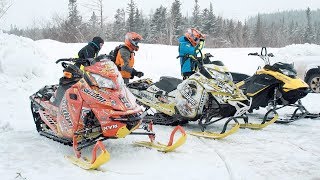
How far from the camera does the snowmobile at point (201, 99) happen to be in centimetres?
688

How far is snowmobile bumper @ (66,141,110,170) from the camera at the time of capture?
4.73 m

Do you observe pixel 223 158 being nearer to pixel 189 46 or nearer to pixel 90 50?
pixel 189 46

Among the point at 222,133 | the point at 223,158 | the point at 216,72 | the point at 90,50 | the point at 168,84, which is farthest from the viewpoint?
the point at 90,50

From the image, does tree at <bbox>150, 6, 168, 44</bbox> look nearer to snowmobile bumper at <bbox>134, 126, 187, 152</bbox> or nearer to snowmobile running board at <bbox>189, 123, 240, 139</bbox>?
snowmobile running board at <bbox>189, 123, 240, 139</bbox>

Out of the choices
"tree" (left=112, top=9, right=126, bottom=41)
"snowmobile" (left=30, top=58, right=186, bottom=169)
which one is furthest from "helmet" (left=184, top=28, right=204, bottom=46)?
"tree" (left=112, top=9, right=126, bottom=41)

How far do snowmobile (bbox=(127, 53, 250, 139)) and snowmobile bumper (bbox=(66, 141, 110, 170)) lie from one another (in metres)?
2.36

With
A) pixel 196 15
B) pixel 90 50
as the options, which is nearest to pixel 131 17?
pixel 196 15

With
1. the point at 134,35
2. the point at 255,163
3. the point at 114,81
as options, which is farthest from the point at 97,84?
the point at 134,35

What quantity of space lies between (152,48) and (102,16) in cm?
1715

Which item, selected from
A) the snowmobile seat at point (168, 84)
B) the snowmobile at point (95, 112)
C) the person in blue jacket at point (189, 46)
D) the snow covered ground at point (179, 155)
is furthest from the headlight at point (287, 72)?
the snowmobile at point (95, 112)

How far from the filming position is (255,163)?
5.21 meters

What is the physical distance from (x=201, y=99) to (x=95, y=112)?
256 cm

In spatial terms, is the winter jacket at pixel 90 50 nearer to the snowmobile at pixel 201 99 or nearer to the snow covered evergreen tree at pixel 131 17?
the snowmobile at pixel 201 99

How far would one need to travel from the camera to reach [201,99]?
7148mm
